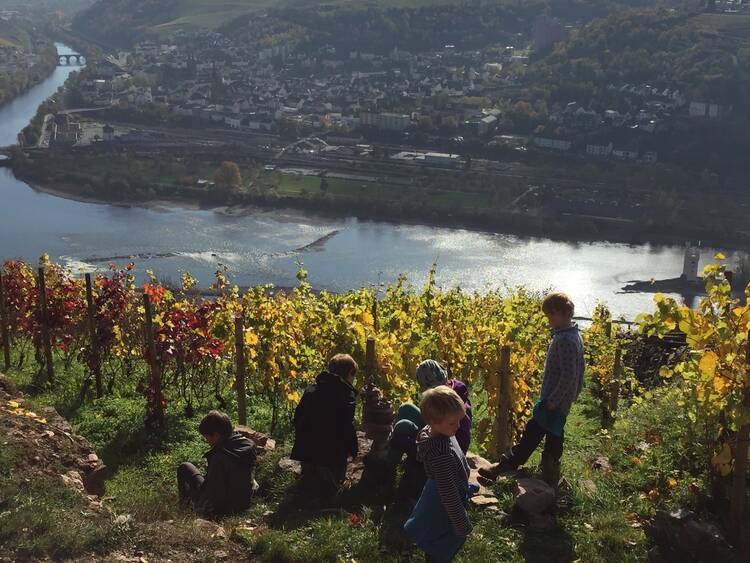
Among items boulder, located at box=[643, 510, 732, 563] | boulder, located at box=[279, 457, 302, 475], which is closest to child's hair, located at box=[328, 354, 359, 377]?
boulder, located at box=[279, 457, 302, 475]

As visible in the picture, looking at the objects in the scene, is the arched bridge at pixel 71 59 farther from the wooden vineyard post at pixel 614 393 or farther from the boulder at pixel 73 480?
the boulder at pixel 73 480

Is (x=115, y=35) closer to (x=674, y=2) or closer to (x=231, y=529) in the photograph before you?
(x=674, y=2)

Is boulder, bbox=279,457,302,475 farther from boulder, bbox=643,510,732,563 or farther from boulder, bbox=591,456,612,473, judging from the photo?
boulder, bbox=643,510,732,563

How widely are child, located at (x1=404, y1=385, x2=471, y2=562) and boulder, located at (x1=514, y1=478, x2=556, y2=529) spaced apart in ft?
3.36

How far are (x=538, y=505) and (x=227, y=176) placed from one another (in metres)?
50.9

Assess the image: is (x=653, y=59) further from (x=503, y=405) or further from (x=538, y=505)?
(x=538, y=505)

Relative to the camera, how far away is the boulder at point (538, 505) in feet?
16.8

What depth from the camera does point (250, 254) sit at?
3938 cm

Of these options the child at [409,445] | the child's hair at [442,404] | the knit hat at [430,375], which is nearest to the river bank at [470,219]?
the child at [409,445]

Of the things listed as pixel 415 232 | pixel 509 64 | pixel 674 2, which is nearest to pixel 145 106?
pixel 509 64

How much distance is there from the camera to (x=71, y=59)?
118750 millimetres

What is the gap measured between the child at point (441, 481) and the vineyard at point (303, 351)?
57.2 inches

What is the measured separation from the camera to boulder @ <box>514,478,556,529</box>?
5.11 metres

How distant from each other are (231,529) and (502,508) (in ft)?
4.91
